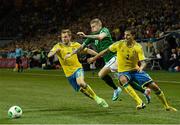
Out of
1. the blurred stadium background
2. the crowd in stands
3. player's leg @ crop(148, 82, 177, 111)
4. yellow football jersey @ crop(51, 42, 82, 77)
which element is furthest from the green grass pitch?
the crowd in stands

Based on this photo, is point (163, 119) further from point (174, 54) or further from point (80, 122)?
point (174, 54)

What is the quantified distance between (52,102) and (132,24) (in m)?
27.6

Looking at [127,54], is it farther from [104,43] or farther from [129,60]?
[104,43]

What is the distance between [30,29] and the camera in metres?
56.1

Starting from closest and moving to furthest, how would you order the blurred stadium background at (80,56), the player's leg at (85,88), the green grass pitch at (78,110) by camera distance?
the green grass pitch at (78,110), the blurred stadium background at (80,56), the player's leg at (85,88)

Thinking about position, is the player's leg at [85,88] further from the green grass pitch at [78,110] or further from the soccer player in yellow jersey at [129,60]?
the soccer player in yellow jersey at [129,60]

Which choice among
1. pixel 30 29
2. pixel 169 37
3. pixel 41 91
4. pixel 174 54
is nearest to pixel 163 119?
pixel 41 91

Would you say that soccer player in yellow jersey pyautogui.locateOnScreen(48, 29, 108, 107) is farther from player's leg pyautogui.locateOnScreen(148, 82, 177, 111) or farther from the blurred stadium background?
player's leg pyautogui.locateOnScreen(148, 82, 177, 111)

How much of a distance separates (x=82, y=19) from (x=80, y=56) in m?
16.9

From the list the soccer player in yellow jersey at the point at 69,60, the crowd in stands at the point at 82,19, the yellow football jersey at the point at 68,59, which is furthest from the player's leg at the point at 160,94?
the crowd in stands at the point at 82,19

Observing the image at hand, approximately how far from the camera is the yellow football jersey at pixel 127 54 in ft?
45.9

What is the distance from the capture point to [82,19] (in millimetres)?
52125

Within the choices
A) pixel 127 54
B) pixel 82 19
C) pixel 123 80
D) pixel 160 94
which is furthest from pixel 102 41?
pixel 82 19

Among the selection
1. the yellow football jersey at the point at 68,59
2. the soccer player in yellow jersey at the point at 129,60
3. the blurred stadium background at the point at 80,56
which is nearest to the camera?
the blurred stadium background at the point at 80,56
